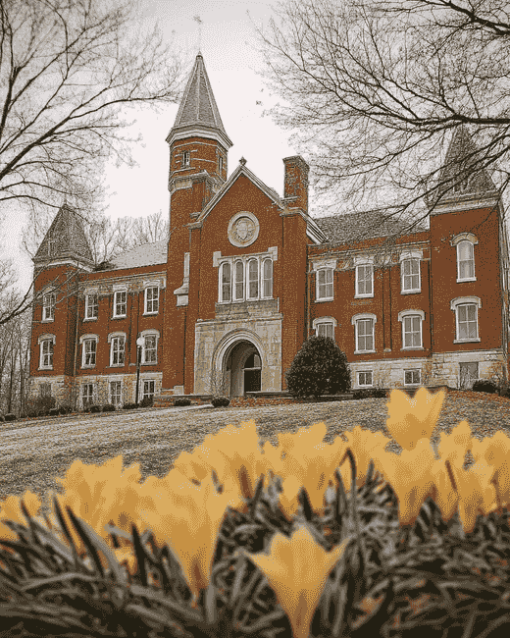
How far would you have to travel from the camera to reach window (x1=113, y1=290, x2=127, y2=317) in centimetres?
3731

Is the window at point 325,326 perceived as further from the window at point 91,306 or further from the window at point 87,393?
the window at point 91,306

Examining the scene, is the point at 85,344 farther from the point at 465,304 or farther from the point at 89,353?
the point at 465,304

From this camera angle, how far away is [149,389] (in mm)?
34906

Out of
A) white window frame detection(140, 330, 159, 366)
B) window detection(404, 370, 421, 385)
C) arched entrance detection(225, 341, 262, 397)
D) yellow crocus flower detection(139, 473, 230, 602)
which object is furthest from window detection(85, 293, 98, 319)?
yellow crocus flower detection(139, 473, 230, 602)

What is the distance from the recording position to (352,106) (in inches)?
386

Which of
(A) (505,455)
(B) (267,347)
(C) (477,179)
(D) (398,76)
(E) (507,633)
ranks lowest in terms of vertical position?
(E) (507,633)

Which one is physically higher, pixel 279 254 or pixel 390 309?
pixel 279 254

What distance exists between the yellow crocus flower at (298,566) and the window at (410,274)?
96.9 feet

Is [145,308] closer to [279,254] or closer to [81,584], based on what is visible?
[279,254]

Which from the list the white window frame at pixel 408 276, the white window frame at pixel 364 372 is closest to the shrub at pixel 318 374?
the white window frame at pixel 364 372

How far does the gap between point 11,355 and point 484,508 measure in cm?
5587

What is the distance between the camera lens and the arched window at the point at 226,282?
30672mm

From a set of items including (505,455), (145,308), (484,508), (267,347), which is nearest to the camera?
(484,508)

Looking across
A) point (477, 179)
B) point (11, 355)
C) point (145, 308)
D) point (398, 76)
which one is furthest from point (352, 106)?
point (11, 355)
